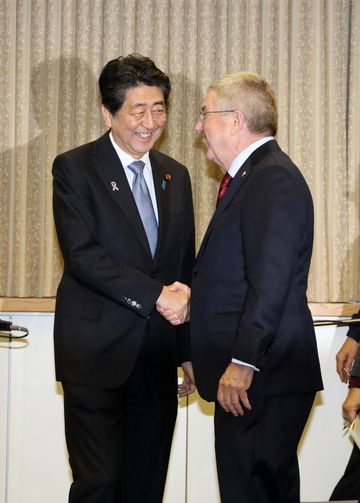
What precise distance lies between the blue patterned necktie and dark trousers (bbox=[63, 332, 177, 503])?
41cm

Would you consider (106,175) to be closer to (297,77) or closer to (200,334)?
(200,334)

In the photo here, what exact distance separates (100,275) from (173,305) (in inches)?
10.3

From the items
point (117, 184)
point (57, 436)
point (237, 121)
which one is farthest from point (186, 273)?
point (57, 436)

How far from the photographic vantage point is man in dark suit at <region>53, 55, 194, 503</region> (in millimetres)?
2777

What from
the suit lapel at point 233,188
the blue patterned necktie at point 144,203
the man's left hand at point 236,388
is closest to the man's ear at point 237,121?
the suit lapel at point 233,188

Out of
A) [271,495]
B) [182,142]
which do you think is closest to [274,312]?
[271,495]

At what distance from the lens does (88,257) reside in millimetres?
2740

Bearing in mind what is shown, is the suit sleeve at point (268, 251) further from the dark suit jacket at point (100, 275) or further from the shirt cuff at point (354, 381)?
the shirt cuff at point (354, 381)

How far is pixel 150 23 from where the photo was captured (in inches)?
152

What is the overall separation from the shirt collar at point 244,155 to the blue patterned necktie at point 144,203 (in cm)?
45

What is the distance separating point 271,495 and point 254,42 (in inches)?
87.9

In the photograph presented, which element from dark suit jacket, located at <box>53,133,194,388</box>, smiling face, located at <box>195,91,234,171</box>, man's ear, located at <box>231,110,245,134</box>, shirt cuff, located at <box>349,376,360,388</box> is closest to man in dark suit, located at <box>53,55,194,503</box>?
dark suit jacket, located at <box>53,133,194,388</box>

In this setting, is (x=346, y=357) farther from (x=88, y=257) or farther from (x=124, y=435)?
(x=88, y=257)

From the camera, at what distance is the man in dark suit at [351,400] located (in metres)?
3.12
